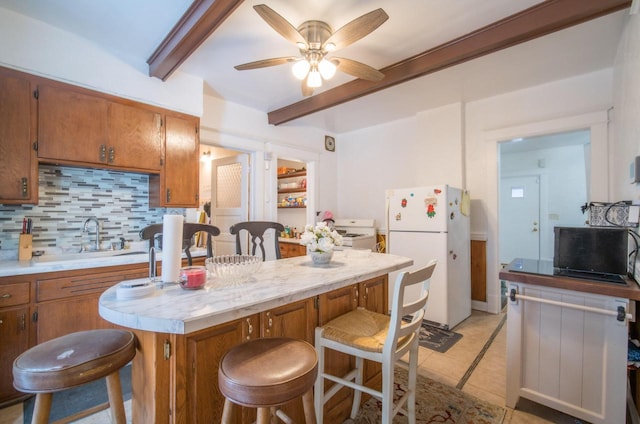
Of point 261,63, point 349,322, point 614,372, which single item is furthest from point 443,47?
point 614,372

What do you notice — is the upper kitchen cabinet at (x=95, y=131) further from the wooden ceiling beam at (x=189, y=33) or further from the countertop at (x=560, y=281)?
the countertop at (x=560, y=281)

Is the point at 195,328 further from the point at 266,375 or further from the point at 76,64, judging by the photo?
the point at 76,64

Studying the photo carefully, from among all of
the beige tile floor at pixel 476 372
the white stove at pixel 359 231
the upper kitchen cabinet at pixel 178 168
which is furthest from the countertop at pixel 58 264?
the white stove at pixel 359 231

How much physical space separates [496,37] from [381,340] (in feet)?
7.18

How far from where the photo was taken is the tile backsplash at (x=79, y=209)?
2.14m

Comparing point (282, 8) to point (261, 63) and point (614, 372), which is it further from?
point (614, 372)

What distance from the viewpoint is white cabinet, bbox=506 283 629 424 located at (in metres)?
1.44

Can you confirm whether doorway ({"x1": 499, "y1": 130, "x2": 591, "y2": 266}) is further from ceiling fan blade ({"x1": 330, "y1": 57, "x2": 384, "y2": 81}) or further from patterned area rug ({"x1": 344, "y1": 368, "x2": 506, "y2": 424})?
ceiling fan blade ({"x1": 330, "y1": 57, "x2": 384, "y2": 81})

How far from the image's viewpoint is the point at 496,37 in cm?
198

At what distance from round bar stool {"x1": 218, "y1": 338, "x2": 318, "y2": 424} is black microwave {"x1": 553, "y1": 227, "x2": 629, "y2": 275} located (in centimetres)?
175

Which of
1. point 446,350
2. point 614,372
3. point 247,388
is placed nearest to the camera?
point 247,388

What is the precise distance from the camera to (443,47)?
2.22 m

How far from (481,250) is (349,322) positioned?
269 centimetres

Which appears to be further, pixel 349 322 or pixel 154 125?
pixel 154 125
